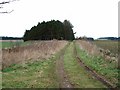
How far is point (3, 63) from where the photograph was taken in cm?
2227

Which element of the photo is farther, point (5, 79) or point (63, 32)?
point (63, 32)

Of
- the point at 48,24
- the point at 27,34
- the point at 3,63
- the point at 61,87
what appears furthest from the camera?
the point at 27,34

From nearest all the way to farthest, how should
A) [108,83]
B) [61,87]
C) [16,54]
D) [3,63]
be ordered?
[61,87] < [108,83] < [3,63] < [16,54]

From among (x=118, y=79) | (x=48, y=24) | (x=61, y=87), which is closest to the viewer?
(x=61, y=87)

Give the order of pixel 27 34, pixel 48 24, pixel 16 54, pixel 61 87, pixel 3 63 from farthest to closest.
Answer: pixel 27 34 < pixel 48 24 < pixel 16 54 < pixel 3 63 < pixel 61 87

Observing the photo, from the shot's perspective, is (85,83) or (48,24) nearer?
(85,83)

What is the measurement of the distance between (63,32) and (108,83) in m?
121

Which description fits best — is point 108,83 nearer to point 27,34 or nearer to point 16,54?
point 16,54

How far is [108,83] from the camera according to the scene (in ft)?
46.7

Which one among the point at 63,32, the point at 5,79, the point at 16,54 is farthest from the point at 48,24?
the point at 5,79

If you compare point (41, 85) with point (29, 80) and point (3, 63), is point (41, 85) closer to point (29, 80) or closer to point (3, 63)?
point (29, 80)

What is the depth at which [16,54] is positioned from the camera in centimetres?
2578

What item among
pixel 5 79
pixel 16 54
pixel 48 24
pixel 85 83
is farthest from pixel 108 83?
pixel 48 24

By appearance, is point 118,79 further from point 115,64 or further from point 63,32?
point 63,32
